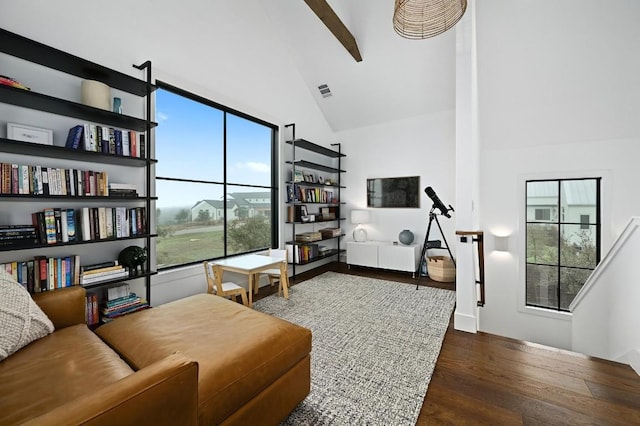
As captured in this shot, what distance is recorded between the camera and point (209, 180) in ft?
11.2

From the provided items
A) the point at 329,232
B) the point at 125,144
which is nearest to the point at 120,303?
the point at 125,144

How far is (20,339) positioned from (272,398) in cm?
128

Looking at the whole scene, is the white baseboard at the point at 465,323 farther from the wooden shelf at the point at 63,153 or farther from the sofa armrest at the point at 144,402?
the wooden shelf at the point at 63,153

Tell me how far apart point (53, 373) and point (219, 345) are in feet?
2.16

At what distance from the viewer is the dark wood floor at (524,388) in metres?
1.48

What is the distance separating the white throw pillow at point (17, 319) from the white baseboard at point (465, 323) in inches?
121

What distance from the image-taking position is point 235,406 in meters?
1.14

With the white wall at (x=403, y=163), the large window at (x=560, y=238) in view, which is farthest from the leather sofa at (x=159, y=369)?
the large window at (x=560, y=238)

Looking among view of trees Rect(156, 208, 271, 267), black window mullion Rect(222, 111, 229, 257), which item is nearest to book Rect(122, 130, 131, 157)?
view of trees Rect(156, 208, 271, 267)

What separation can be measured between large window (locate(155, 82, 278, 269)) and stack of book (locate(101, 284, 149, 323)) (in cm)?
55

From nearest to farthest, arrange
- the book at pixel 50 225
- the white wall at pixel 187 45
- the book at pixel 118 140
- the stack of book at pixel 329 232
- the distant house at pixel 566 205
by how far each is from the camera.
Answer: the book at pixel 50 225 → the white wall at pixel 187 45 → the book at pixel 118 140 → the distant house at pixel 566 205 → the stack of book at pixel 329 232

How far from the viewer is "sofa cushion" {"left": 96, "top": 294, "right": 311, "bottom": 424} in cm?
111

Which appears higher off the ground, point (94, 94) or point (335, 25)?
point (335, 25)

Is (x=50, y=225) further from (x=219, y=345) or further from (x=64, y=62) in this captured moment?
(x=219, y=345)
